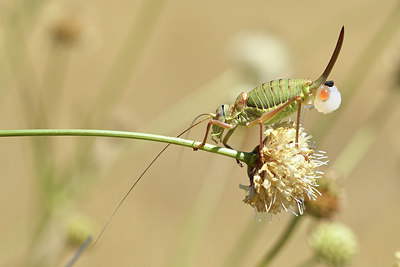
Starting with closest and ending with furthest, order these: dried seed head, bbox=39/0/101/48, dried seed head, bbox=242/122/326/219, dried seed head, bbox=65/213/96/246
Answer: dried seed head, bbox=242/122/326/219 → dried seed head, bbox=65/213/96/246 → dried seed head, bbox=39/0/101/48

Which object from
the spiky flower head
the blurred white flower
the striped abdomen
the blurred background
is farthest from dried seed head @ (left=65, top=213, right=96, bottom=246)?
the blurred white flower

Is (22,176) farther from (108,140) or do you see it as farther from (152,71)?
(108,140)

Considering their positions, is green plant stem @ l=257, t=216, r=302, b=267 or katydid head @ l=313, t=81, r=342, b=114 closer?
katydid head @ l=313, t=81, r=342, b=114

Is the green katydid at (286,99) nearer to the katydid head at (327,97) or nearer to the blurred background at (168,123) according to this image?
the katydid head at (327,97)

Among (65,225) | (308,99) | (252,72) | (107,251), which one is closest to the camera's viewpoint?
(308,99)

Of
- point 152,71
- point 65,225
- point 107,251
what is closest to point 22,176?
point 107,251

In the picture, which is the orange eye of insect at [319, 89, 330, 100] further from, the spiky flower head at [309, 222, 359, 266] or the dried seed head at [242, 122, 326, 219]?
the spiky flower head at [309, 222, 359, 266]
